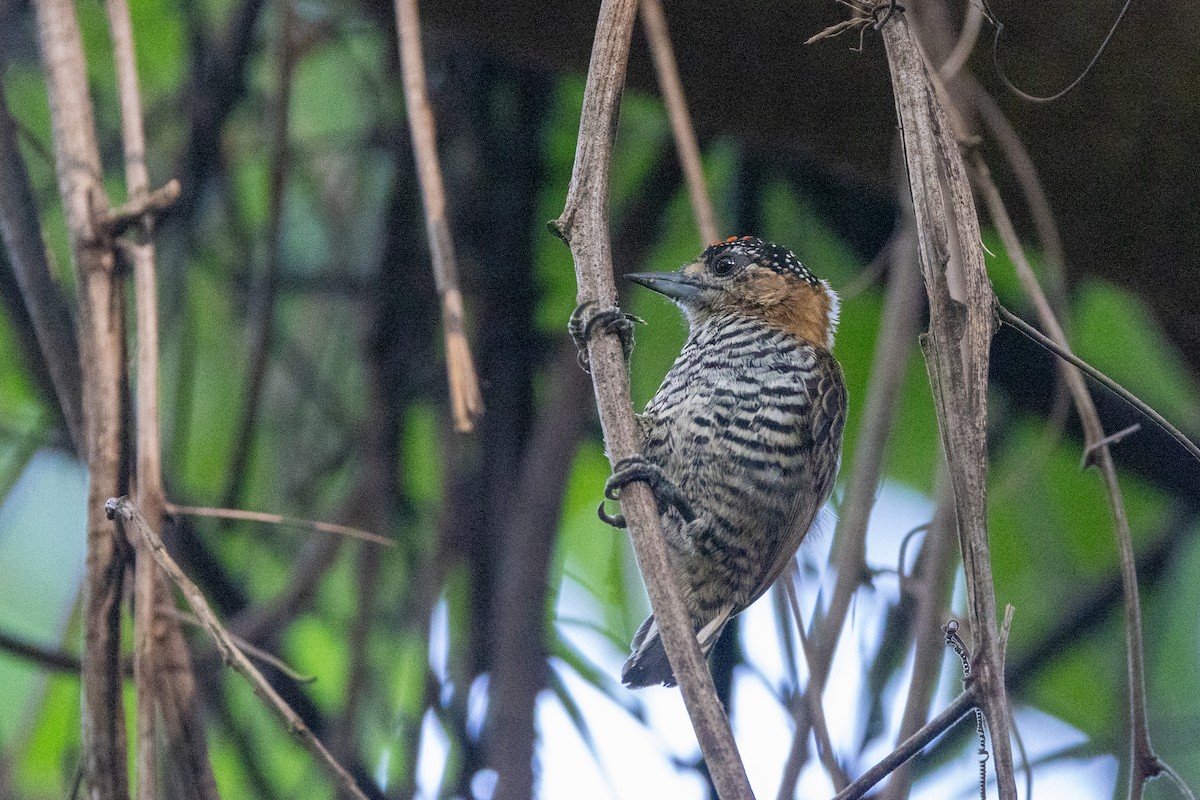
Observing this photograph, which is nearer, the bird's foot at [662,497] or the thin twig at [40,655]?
the bird's foot at [662,497]

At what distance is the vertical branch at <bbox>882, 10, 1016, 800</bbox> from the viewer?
38.4 inches

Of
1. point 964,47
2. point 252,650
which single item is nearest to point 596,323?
point 252,650

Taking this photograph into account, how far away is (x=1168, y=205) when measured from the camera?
7.87ft

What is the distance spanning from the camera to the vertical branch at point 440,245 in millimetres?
1150

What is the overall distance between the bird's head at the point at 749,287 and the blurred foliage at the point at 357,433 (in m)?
0.37

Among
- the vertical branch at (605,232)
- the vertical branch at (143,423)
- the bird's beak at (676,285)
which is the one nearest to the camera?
the vertical branch at (605,232)

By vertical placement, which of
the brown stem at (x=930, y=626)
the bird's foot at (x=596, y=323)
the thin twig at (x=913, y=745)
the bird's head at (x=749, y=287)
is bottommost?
the thin twig at (x=913, y=745)

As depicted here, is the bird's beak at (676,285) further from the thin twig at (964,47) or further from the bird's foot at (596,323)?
the thin twig at (964,47)

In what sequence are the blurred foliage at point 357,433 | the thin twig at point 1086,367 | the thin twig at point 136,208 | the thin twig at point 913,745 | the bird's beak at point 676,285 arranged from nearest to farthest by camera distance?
the thin twig at point 913,745, the thin twig at point 1086,367, the thin twig at point 136,208, the bird's beak at point 676,285, the blurred foliage at point 357,433

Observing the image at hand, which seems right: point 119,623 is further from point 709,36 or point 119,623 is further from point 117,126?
point 117,126

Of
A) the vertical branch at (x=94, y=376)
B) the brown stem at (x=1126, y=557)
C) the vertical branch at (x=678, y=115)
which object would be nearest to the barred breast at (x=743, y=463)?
the vertical branch at (x=678, y=115)

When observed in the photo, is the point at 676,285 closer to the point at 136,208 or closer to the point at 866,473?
the point at 866,473

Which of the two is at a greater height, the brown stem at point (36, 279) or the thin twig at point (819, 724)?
the brown stem at point (36, 279)

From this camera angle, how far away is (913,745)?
95 cm
